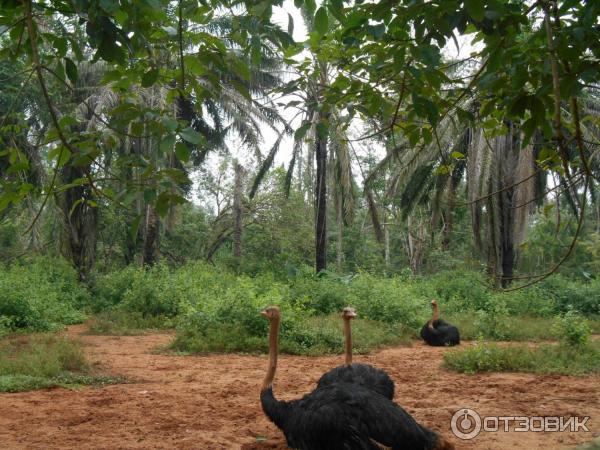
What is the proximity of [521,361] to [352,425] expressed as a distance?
4515 millimetres

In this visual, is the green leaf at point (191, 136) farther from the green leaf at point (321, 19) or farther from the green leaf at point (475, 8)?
the green leaf at point (475, 8)

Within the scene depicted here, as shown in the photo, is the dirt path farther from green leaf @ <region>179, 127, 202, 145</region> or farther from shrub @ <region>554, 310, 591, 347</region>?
green leaf @ <region>179, 127, 202, 145</region>

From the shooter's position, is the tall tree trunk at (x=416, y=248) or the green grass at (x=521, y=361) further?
the tall tree trunk at (x=416, y=248)

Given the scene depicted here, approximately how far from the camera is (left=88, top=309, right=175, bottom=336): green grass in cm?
1166

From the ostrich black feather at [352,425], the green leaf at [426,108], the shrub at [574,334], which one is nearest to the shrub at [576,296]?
the shrub at [574,334]

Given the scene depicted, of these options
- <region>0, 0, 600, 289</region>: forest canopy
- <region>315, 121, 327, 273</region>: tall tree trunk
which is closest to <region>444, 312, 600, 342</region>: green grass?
<region>0, 0, 600, 289</region>: forest canopy

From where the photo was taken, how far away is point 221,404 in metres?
6.14

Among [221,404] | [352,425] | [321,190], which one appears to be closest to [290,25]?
[352,425]

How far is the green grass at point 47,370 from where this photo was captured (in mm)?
6750

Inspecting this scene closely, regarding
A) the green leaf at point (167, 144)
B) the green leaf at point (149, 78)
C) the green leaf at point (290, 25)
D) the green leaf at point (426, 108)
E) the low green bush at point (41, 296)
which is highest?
the green leaf at point (290, 25)

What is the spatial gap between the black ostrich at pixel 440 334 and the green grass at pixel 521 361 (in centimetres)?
233

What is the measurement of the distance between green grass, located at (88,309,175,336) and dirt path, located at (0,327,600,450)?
2.90m

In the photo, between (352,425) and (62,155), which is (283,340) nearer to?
(352,425)

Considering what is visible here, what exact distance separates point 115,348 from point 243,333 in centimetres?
200
